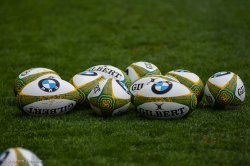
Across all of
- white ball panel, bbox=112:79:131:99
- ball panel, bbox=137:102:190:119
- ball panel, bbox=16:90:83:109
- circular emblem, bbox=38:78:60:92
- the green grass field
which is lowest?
the green grass field

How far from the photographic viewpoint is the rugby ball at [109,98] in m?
7.86

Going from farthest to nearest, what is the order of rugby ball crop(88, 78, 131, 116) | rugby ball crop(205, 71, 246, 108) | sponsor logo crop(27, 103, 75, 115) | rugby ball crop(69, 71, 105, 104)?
rugby ball crop(69, 71, 105, 104), rugby ball crop(205, 71, 246, 108), sponsor logo crop(27, 103, 75, 115), rugby ball crop(88, 78, 131, 116)

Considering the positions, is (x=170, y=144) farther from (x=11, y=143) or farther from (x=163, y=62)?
(x=163, y=62)

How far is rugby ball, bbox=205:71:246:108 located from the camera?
8219 mm

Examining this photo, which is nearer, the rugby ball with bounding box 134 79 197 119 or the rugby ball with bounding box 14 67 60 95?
the rugby ball with bounding box 134 79 197 119

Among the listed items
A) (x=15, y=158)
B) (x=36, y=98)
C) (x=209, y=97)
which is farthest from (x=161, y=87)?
(x=15, y=158)

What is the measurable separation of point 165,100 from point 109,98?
0.89 m

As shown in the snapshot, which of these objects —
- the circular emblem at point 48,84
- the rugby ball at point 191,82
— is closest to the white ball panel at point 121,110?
the circular emblem at point 48,84

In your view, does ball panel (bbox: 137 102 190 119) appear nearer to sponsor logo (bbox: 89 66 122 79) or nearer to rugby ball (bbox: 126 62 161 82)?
sponsor logo (bbox: 89 66 122 79)

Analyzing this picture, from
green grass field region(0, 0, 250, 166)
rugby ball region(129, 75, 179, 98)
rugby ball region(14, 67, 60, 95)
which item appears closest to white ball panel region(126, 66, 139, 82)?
rugby ball region(129, 75, 179, 98)

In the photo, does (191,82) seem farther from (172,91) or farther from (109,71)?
(109,71)

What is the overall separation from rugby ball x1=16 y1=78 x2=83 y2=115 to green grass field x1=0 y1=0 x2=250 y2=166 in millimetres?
179

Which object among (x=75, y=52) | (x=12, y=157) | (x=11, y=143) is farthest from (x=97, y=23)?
(x=12, y=157)

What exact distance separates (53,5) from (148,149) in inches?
585
